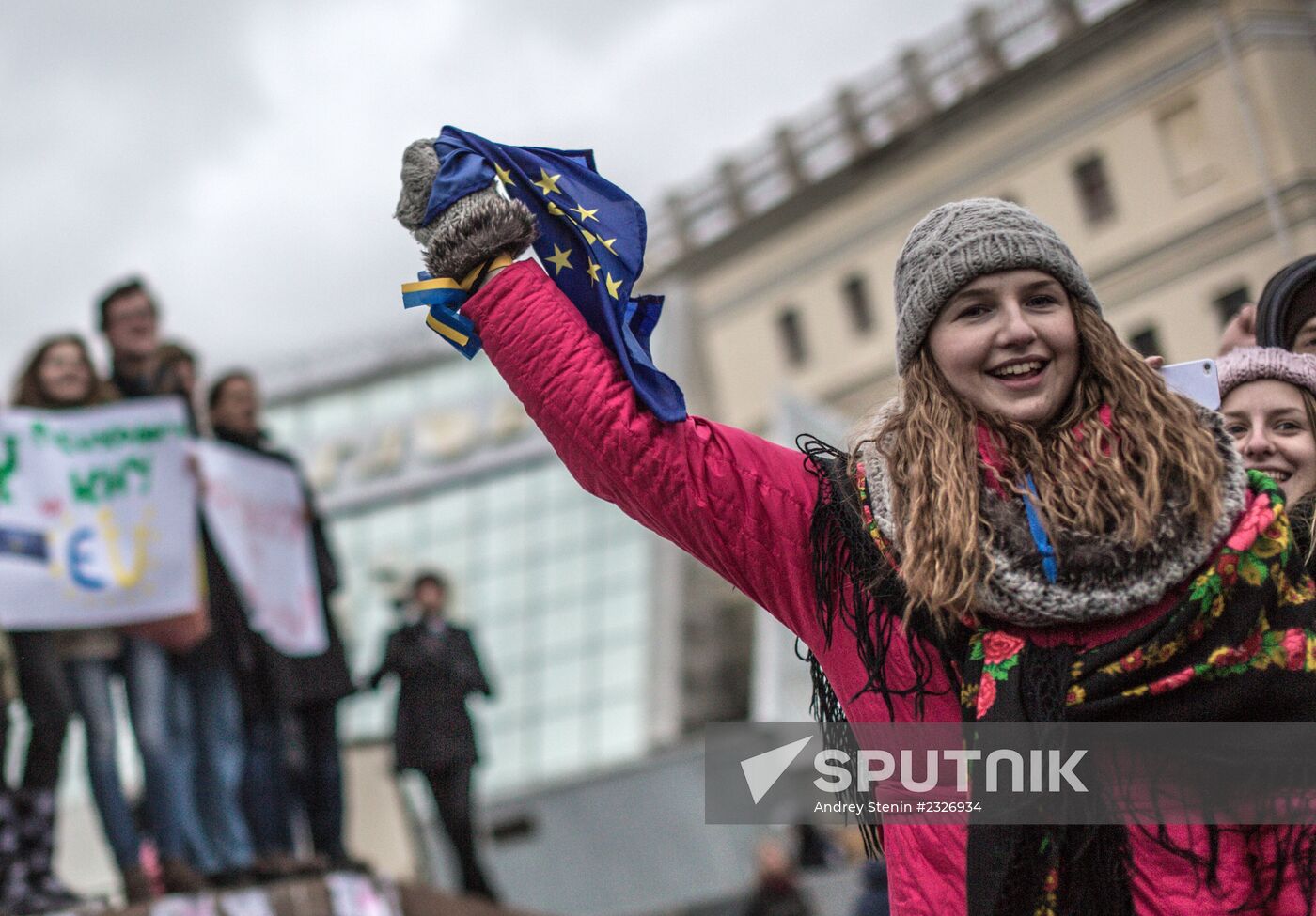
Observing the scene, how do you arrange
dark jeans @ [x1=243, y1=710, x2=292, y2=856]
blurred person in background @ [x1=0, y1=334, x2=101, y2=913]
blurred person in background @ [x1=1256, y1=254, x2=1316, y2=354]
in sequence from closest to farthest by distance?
blurred person in background @ [x1=1256, y1=254, x2=1316, y2=354], blurred person in background @ [x1=0, y1=334, x2=101, y2=913], dark jeans @ [x1=243, y1=710, x2=292, y2=856]

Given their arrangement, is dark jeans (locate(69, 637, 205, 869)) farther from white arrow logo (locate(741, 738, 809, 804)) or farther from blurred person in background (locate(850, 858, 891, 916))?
white arrow logo (locate(741, 738, 809, 804))

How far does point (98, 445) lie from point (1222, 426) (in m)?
5.15

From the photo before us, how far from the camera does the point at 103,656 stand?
6.41 metres

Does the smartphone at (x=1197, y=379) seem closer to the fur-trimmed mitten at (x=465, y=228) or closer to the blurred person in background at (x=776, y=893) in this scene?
the fur-trimmed mitten at (x=465, y=228)

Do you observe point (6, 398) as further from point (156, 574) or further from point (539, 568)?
point (539, 568)

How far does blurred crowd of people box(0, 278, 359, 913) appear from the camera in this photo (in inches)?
243

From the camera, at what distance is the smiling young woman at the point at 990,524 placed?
2338 millimetres

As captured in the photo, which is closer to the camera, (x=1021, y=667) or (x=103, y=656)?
(x=1021, y=667)

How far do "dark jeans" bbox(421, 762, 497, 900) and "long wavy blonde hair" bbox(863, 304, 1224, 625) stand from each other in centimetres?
517

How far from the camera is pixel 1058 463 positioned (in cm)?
249

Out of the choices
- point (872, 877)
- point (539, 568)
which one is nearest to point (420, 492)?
point (539, 568)

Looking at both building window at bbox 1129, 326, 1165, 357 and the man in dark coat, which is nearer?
building window at bbox 1129, 326, 1165, 357

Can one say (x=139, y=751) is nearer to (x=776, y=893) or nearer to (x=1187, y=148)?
(x=1187, y=148)

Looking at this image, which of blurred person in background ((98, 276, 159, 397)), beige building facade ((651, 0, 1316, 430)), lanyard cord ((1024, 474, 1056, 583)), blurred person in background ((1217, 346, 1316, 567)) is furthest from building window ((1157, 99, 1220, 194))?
blurred person in background ((98, 276, 159, 397))
